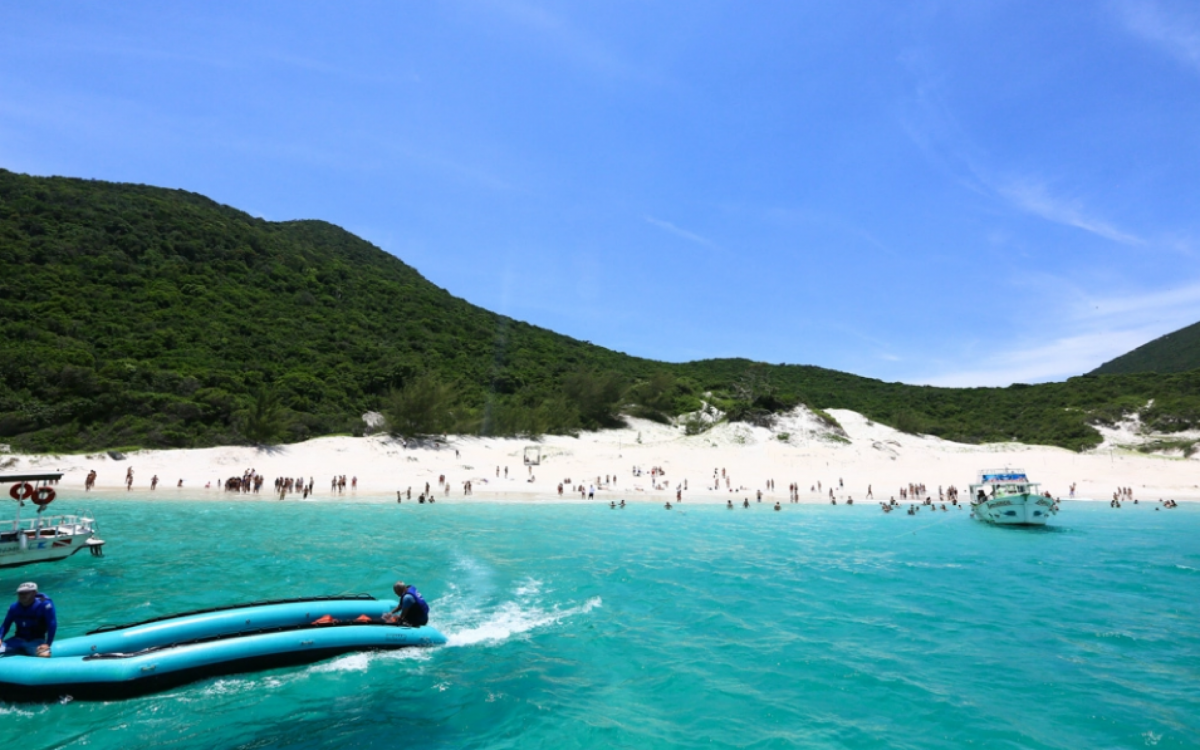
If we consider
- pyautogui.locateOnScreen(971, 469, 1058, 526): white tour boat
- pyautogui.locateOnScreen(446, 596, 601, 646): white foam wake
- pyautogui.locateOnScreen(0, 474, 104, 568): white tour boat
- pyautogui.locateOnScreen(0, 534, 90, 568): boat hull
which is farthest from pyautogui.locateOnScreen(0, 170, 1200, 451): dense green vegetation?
pyautogui.locateOnScreen(446, 596, 601, 646): white foam wake

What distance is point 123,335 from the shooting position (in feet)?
188

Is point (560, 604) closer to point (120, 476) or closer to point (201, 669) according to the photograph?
point (201, 669)

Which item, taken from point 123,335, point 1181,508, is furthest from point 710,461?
point 123,335

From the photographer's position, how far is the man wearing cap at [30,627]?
9.71m

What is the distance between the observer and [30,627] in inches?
386

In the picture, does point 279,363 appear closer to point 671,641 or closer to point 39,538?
point 39,538

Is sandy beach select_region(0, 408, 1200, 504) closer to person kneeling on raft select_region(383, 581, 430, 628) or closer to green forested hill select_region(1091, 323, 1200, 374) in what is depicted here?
person kneeling on raft select_region(383, 581, 430, 628)

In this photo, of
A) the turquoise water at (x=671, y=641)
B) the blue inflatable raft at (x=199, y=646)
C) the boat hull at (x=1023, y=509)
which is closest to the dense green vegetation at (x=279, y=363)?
the turquoise water at (x=671, y=641)

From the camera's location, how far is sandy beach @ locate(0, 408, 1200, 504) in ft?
140

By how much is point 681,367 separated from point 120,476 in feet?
314

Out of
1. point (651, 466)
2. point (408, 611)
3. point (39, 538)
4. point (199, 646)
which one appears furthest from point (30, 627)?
point (651, 466)

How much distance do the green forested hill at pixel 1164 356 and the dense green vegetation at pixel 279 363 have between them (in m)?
51.5

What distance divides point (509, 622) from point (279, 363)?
60.4 meters

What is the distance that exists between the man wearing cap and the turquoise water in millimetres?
885
